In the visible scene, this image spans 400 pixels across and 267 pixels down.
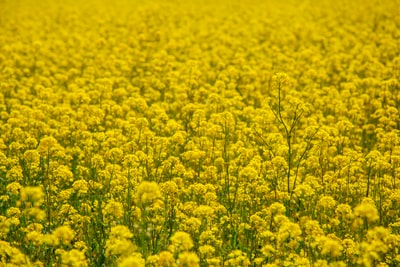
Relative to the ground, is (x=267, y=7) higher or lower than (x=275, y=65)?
higher

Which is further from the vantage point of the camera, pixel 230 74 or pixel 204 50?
pixel 204 50

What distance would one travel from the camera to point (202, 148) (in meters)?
7.77

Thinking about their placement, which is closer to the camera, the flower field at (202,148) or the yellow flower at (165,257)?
the yellow flower at (165,257)

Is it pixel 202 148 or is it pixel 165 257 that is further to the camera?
pixel 202 148

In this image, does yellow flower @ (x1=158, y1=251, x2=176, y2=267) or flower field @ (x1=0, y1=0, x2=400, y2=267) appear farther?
flower field @ (x1=0, y1=0, x2=400, y2=267)

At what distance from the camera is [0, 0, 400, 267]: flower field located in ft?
18.1

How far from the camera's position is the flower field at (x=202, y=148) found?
5523 mm

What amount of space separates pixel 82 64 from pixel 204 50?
3315 millimetres

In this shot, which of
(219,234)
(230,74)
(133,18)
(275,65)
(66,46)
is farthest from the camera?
(133,18)

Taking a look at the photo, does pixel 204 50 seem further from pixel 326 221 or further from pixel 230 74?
pixel 326 221

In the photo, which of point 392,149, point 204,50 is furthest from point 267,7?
point 392,149

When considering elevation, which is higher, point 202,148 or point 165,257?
point 202,148

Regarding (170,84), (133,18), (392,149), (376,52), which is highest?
(133,18)

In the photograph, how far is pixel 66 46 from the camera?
46.5 ft
